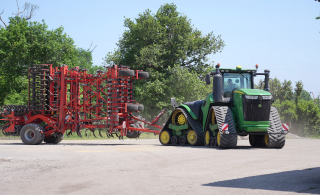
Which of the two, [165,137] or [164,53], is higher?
[164,53]

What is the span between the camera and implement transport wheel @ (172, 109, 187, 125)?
21047 mm

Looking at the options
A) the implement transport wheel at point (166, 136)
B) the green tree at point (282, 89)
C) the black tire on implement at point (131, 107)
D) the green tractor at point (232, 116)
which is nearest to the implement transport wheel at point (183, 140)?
the green tractor at point (232, 116)

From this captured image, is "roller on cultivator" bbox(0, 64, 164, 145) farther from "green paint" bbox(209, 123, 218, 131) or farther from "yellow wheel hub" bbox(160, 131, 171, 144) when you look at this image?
"green paint" bbox(209, 123, 218, 131)

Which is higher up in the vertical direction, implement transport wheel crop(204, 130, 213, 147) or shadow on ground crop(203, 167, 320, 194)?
implement transport wheel crop(204, 130, 213, 147)

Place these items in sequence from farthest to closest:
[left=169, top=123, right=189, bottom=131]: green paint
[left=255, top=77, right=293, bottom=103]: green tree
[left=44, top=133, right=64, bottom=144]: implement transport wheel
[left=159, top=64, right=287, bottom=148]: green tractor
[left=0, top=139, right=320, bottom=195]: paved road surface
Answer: [left=255, top=77, right=293, bottom=103]: green tree
[left=44, top=133, right=64, bottom=144]: implement transport wheel
[left=169, top=123, right=189, bottom=131]: green paint
[left=159, top=64, right=287, bottom=148]: green tractor
[left=0, top=139, right=320, bottom=195]: paved road surface

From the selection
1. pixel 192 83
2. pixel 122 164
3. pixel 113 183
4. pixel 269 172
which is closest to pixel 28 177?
pixel 113 183

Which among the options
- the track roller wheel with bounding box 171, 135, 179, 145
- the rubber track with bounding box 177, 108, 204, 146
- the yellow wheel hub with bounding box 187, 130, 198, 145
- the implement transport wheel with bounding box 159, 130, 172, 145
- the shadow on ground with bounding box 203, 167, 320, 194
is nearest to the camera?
the shadow on ground with bounding box 203, 167, 320, 194

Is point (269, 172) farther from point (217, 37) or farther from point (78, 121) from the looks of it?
point (217, 37)

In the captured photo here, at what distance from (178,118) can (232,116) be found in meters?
4.19

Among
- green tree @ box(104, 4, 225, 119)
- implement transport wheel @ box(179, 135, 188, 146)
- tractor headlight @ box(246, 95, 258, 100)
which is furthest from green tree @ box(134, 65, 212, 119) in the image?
tractor headlight @ box(246, 95, 258, 100)

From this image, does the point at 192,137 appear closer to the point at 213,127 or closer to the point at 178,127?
the point at 178,127

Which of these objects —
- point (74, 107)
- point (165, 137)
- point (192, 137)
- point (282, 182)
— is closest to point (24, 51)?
point (74, 107)

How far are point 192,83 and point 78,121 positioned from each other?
2168 cm

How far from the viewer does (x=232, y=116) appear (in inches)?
699
